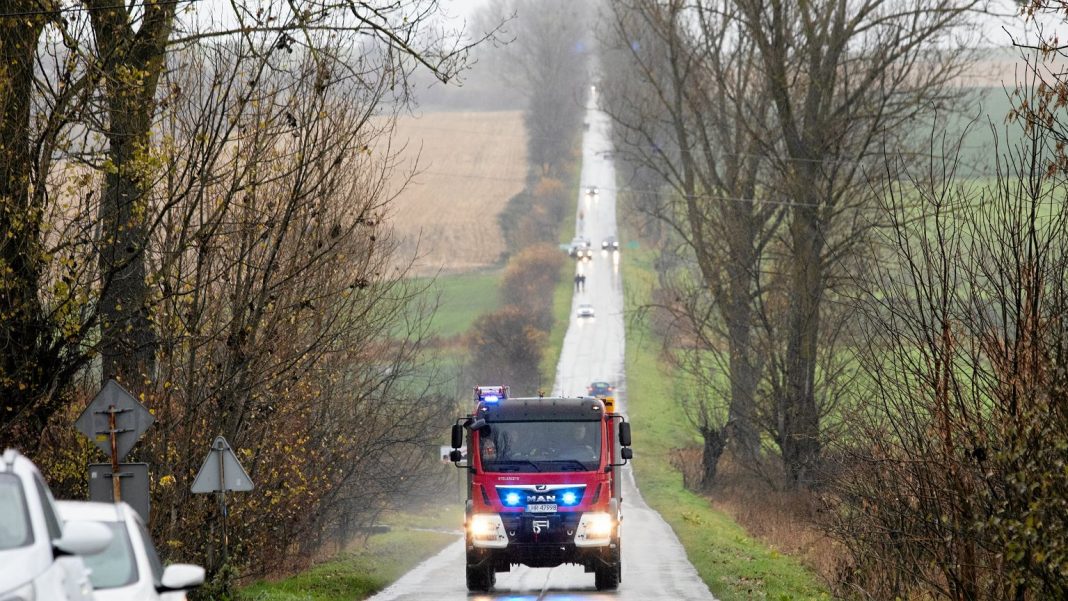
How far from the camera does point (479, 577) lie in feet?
73.6

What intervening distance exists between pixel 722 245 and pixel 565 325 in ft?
155

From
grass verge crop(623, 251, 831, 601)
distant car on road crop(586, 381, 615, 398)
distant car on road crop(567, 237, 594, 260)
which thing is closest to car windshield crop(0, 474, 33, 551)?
grass verge crop(623, 251, 831, 601)

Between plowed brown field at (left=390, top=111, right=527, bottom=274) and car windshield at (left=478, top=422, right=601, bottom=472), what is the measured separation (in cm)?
6139

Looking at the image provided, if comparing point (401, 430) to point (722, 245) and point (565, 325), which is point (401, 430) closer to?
point (722, 245)

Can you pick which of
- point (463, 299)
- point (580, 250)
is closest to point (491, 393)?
point (463, 299)

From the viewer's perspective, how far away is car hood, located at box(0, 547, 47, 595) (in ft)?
22.4

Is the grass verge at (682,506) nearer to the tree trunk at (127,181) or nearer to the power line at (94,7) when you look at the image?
the tree trunk at (127,181)

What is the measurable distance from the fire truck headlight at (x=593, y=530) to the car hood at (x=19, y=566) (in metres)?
14.8

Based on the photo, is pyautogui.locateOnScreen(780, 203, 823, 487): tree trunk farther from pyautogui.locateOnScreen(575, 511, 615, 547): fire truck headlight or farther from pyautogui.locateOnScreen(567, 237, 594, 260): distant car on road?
pyautogui.locateOnScreen(567, 237, 594, 260): distant car on road

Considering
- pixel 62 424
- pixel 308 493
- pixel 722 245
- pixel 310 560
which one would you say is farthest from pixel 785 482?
pixel 62 424

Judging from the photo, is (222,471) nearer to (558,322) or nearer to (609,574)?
Answer: (609,574)

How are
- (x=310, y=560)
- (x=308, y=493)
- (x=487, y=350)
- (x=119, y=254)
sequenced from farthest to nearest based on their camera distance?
(x=487, y=350), (x=310, y=560), (x=308, y=493), (x=119, y=254)

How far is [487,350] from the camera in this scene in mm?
73375

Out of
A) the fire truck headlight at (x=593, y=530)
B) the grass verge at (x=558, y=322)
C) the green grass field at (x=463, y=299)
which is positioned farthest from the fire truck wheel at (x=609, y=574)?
the green grass field at (x=463, y=299)
